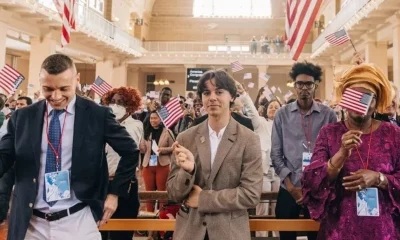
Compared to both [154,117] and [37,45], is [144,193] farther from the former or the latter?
[37,45]

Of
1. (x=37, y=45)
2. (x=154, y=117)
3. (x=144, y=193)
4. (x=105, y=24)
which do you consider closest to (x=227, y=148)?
(x=144, y=193)

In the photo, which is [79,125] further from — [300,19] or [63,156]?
[300,19]

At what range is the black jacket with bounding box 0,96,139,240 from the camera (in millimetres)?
2127

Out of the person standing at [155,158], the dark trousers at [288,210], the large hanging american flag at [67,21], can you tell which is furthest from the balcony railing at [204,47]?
the dark trousers at [288,210]

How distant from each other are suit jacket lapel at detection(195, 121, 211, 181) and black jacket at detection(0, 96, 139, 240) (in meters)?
0.38

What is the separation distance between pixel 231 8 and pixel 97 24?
16.0 m

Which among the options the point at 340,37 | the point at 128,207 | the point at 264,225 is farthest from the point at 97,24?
the point at 264,225

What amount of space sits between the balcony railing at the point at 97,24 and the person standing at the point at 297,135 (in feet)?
43.3

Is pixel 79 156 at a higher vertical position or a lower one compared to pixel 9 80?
lower

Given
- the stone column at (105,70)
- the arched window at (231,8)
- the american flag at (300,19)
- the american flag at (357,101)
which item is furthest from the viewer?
the arched window at (231,8)

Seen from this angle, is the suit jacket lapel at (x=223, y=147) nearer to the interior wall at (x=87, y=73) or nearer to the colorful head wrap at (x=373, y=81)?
the colorful head wrap at (x=373, y=81)

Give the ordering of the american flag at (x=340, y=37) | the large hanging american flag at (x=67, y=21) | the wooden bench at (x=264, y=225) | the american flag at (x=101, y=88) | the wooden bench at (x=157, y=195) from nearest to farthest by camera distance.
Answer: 1. the wooden bench at (x=264, y=225)
2. the wooden bench at (x=157, y=195)
3. the american flag at (x=340, y=37)
4. the american flag at (x=101, y=88)
5. the large hanging american flag at (x=67, y=21)

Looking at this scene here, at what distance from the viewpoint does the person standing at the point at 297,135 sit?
10.6 ft

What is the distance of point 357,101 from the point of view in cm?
205
